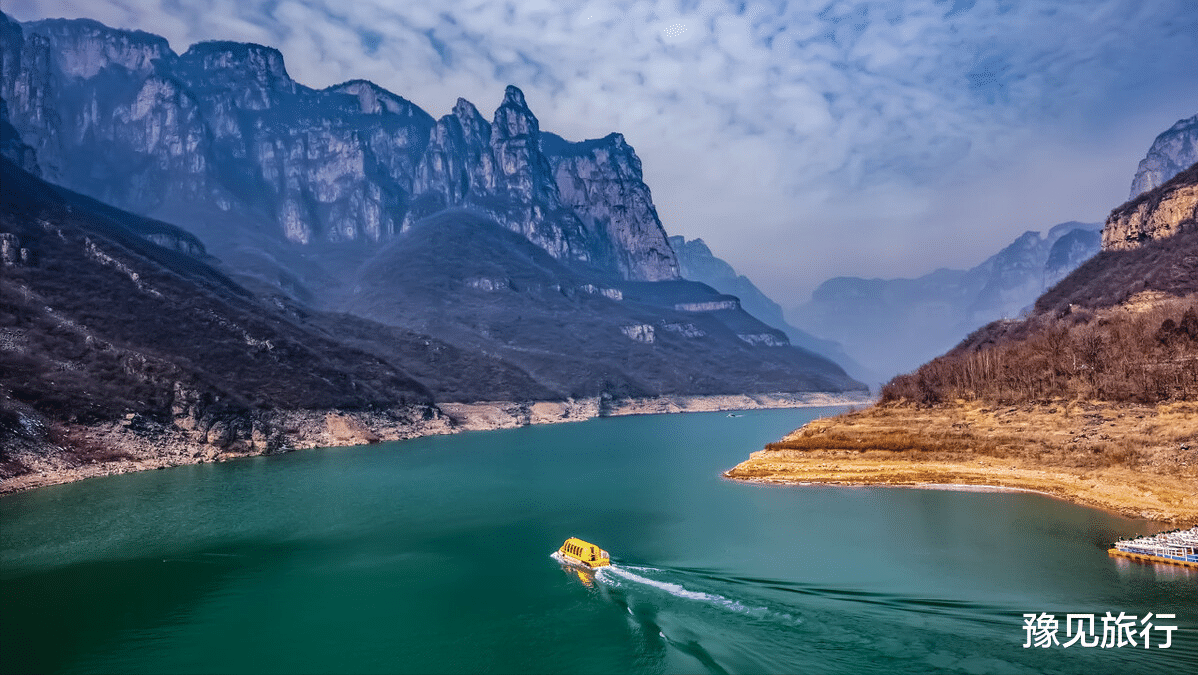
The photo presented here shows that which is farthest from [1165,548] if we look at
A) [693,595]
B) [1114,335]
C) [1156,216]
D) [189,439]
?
[189,439]

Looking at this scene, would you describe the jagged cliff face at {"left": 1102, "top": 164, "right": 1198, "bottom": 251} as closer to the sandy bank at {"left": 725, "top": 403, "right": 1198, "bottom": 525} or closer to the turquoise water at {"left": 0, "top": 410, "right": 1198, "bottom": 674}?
the sandy bank at {"left": 725, "top": 403, "right": 1198, "bottom": 525}

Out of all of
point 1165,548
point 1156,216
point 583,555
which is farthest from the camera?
point 1156,216

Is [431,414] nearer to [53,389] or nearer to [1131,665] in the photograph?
[53,389]

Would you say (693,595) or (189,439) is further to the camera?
(189,439)

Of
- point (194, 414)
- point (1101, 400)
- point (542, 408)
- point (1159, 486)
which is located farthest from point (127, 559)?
point (542, 408)

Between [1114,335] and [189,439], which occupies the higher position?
[1114,335]

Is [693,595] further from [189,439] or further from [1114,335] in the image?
[189,439]

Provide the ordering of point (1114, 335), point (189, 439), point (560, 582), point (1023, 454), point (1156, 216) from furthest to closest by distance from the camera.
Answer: point (1156, 216) → point (189, 439) → point (1114, 335) → point (1023, 454) → point (560, 582)

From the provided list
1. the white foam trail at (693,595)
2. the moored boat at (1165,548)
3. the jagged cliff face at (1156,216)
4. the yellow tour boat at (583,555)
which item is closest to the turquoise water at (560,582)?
the white foam trail at (693,595)
